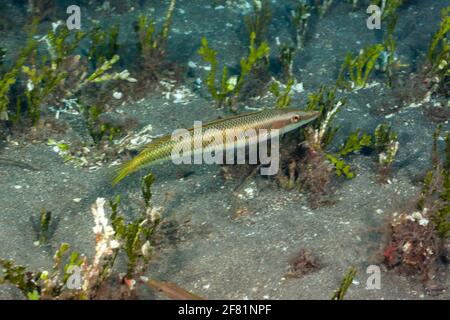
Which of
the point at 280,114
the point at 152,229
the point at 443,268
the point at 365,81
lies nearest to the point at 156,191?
the point at 152,229

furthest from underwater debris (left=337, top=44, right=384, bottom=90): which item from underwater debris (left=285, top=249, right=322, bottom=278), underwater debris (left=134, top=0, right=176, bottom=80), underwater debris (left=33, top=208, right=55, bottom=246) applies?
underwater debris (left=33, top=208, right=55, bottom=246)

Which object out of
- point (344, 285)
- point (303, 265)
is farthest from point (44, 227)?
point (344, 285)

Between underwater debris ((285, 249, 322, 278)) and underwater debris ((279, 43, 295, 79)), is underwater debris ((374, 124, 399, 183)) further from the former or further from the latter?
underwater debris ((279, 43, 295, 79))

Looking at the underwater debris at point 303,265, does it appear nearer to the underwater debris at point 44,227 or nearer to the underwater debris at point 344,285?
the underwater debris at point 344,285

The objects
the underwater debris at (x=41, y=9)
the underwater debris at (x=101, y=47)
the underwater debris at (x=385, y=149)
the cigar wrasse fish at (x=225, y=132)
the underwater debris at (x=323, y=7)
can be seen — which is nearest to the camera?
the cigar wrasse fish at (x=225, y=132)

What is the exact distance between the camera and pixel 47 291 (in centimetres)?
411

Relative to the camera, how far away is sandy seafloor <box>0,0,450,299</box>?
4.80m

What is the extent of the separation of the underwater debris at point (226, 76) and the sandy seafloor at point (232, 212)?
32 centimetres

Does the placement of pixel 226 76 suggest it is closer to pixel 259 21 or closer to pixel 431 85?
pixel 259 21

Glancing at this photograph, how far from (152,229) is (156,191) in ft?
4.14

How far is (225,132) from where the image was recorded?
5219mm

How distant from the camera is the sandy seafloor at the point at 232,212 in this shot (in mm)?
4797

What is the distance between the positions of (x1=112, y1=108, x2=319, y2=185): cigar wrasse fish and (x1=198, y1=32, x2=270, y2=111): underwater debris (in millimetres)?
1465

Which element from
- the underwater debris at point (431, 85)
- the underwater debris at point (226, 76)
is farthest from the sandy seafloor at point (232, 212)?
the underwater debris at point (226, 76)
